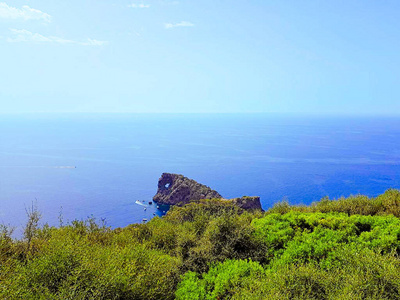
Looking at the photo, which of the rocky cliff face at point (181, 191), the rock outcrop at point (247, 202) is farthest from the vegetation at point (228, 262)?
the rocky cliff face at point (181, 191)

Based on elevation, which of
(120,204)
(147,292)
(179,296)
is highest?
(147,292)

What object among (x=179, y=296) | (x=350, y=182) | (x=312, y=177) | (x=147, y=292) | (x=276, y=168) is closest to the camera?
(x=147, y=292)

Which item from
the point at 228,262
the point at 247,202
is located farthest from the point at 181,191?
the point at 228,262

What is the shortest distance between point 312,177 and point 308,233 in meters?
84.3

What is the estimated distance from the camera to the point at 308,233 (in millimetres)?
11508

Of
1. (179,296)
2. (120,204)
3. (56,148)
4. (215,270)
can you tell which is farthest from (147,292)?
(56,148)

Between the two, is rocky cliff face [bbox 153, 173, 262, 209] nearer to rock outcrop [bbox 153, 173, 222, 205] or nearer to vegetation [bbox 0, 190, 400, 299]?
rock outcrop [bbox 153, 173, 222, 205]

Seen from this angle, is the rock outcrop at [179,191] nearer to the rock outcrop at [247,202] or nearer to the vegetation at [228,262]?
the rock outcrop at [247,202]

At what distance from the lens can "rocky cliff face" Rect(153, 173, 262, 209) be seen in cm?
5681

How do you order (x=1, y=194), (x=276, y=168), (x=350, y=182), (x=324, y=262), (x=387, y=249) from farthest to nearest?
(x=276, y=168) < (x=350, y=182) < (x=1, y=194) < (x=387, y=249) < (x=324, y=262)

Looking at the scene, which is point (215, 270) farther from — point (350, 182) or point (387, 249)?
point (350, 182)

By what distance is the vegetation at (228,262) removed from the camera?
21.3 ft

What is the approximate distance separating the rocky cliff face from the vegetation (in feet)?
120

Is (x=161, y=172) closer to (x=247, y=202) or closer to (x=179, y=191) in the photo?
(x=179, y=191)
